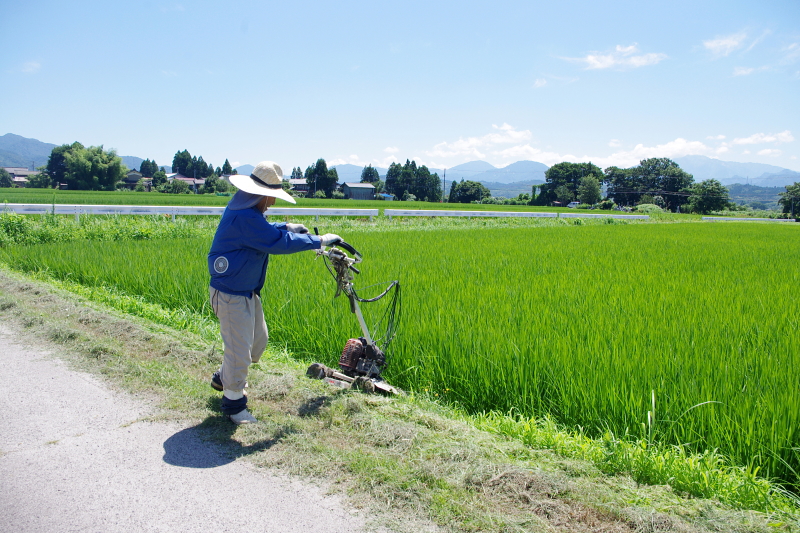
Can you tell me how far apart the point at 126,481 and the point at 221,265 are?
3.85 ft

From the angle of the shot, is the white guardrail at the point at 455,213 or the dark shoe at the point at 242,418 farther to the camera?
the white guardrail at the point at 455,213

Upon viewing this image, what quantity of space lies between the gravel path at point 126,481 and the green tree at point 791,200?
83558mm

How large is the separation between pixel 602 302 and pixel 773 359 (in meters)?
1.94

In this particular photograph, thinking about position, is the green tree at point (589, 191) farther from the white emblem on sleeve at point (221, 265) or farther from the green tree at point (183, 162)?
the green tree at point (183, 162)

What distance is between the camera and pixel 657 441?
2.73m

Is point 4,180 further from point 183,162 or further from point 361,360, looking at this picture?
point 361,360

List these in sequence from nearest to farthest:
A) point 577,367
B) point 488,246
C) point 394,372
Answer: point 577,367
point 394,372
point 488,246

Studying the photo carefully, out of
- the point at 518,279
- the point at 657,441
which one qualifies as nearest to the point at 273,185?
the point at 657,441

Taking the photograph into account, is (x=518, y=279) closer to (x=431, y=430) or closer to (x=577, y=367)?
(x=577, y=367)

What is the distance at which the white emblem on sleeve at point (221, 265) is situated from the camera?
292cm

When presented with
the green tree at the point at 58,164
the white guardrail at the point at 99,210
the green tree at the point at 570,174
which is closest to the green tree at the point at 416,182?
the green tree at the point at 570,174

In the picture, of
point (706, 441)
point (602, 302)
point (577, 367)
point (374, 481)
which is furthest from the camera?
point (602, 302)

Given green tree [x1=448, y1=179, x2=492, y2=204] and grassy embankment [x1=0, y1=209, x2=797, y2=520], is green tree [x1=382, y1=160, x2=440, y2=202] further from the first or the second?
grassy embankment [x1=0, y1=209, x2=797, y2=520]

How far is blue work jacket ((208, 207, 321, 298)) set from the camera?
112 inches
